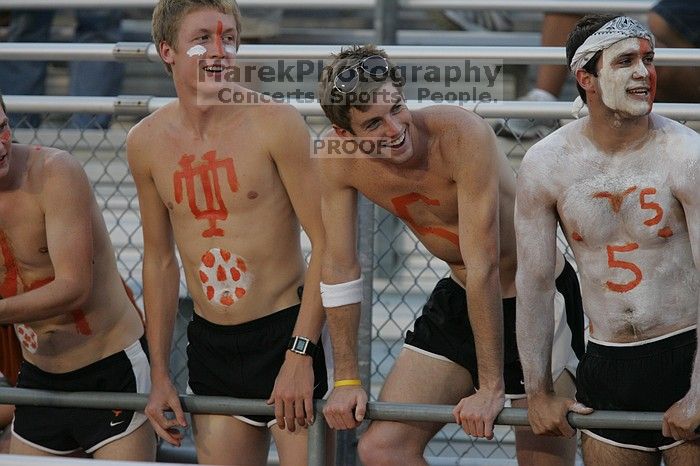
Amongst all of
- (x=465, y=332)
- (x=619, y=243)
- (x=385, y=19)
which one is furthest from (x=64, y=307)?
(x=385, y=19)

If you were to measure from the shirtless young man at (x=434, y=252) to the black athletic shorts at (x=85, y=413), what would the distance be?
0.78 metres

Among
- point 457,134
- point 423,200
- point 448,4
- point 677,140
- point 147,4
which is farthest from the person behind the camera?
point 147,4

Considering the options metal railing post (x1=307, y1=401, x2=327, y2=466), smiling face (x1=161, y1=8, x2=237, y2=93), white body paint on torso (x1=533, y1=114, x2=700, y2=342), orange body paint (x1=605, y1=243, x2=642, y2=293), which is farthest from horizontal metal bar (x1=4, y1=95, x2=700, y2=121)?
metal railing post (x1=307, y1=401, x2=327, y2=466)

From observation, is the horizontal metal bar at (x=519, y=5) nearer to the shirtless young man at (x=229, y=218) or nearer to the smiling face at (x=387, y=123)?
the shirtless young man at (x=229, y=218)

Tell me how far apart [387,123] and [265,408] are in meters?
0.82

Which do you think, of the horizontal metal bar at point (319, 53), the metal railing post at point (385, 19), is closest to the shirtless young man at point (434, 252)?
the horizontal metal bar at point (319, 53)

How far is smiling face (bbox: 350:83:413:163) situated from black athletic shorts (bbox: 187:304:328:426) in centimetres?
60

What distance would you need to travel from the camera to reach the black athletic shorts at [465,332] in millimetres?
3398

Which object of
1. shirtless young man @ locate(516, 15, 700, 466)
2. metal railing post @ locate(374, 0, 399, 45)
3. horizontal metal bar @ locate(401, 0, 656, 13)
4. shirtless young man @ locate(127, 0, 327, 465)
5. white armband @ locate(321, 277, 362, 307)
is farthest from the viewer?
horizontal metal bar @ locate(401, 0, 656, 13)

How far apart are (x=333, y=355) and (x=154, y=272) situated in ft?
2.18

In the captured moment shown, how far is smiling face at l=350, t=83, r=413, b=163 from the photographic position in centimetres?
307

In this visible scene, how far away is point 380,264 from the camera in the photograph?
462 centimetres

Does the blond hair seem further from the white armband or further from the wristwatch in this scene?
the wristwatch

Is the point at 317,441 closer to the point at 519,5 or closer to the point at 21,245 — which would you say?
the point at 21,245
